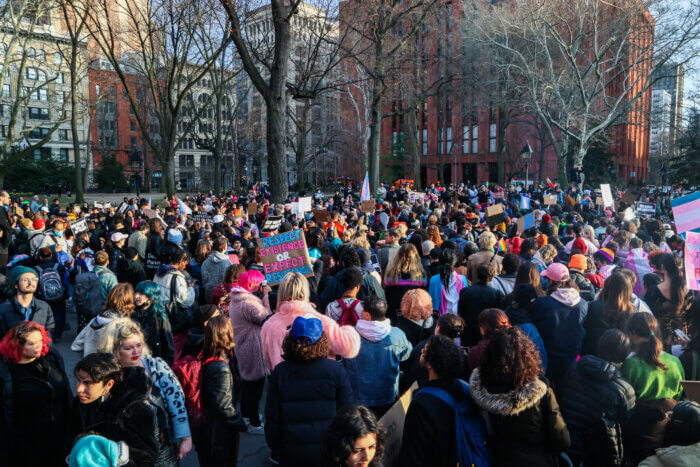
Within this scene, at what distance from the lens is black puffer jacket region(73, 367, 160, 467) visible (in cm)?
297

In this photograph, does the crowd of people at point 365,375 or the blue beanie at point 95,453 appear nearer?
the blue beanie at point 95,453

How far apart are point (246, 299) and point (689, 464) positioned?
3736 millimetres

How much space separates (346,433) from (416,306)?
2357 millimetres

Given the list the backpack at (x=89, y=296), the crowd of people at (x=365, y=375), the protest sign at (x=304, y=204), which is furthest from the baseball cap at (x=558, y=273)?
the protest sign at (x=304, y=204)

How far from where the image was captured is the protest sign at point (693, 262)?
4914 millimetres

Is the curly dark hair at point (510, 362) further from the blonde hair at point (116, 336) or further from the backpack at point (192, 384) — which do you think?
the blonde hair at point (116, 336)

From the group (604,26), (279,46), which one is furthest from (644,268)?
(604,26)

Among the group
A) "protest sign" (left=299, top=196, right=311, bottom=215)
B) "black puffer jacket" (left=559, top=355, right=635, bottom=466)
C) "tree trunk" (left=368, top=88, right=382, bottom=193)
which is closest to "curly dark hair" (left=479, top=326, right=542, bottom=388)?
"black puffer jacket" (left=559, top=355, right=635, bottom=466)

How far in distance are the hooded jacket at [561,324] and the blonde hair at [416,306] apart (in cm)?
105

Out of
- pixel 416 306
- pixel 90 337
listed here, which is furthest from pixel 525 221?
pixel 90 337

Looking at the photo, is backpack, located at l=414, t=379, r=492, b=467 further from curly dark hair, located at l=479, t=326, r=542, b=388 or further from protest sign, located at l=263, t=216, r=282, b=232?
protest sign, located at l=263, t=216, r=282, b=232

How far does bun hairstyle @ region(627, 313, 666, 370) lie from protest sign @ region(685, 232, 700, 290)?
1563 mm

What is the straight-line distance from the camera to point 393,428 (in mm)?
3055

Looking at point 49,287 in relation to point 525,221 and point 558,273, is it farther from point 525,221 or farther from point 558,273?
point 525,221
